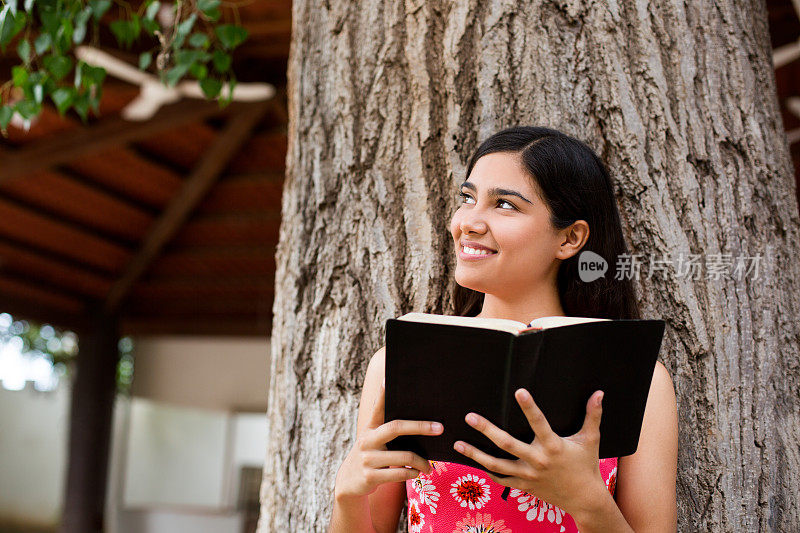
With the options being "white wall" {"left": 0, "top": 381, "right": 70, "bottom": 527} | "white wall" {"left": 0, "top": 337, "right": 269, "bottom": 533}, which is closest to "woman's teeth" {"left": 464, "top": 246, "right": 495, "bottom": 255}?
"white wall" {"left": 0, "top": 337, "right": 269, "bottom": 533}

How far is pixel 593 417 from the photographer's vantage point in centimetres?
94

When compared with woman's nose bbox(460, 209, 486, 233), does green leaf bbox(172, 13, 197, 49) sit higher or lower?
higher

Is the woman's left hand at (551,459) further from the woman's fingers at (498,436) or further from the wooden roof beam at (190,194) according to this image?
the wooden roof beam at (190,194)

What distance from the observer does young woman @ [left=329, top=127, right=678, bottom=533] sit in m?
0.96

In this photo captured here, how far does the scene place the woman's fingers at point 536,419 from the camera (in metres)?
0.88

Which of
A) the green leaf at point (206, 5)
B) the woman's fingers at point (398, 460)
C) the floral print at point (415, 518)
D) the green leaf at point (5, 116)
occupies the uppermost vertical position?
the green leaf at point (206, 5)

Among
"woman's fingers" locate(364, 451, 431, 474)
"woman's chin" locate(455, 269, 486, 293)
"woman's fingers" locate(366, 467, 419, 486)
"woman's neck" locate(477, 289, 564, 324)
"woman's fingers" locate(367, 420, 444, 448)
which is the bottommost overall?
"woman's fingers" locate(366, 467, 419, 486)

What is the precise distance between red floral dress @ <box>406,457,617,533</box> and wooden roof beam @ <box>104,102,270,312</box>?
14.8 feet

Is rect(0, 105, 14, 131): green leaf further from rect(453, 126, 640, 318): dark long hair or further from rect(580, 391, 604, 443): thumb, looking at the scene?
rect(580, 391, 604, 443): thumb

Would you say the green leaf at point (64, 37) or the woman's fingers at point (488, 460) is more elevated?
the green leaf at point (64, 37)

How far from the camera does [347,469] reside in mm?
1076

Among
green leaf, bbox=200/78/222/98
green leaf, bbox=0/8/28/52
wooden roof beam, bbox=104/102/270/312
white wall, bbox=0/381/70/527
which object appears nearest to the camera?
green leaf, bbox=0/8/28/52

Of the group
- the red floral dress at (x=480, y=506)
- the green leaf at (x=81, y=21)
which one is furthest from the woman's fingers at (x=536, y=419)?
the green leaf at (x=81, y=21)

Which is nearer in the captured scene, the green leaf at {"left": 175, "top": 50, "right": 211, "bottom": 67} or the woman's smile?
the woman's smile
